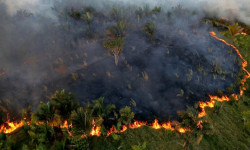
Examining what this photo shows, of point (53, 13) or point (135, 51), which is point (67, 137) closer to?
point (135, 51)

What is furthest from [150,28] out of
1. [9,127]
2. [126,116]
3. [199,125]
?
[9,127]

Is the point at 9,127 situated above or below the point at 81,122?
below

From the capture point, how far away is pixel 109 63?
13.8 meters

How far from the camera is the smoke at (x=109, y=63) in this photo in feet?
35.7

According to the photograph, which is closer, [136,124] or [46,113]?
[46,113]

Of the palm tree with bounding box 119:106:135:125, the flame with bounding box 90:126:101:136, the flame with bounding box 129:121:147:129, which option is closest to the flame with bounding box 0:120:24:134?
the flame with bounding box 90:126:101:136

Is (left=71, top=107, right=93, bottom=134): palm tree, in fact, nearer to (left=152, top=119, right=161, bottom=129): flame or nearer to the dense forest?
the dense forest

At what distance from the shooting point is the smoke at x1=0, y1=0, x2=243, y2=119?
35.7 feet

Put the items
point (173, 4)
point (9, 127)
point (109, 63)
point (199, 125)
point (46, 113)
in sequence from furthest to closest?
point (173, 4) < point (109, 63) < point (9, 127) < point (199, 125) < point (46, 113)

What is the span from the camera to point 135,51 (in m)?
15.5

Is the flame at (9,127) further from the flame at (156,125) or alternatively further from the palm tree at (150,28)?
the palm tree at (150,28)

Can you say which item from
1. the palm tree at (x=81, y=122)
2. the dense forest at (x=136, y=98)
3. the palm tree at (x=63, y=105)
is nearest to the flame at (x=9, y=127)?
the dense forest at (x=136, y=98)

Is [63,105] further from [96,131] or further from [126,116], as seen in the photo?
[126,116]

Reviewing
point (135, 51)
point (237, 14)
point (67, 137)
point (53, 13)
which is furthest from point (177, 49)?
point (53, 13)
